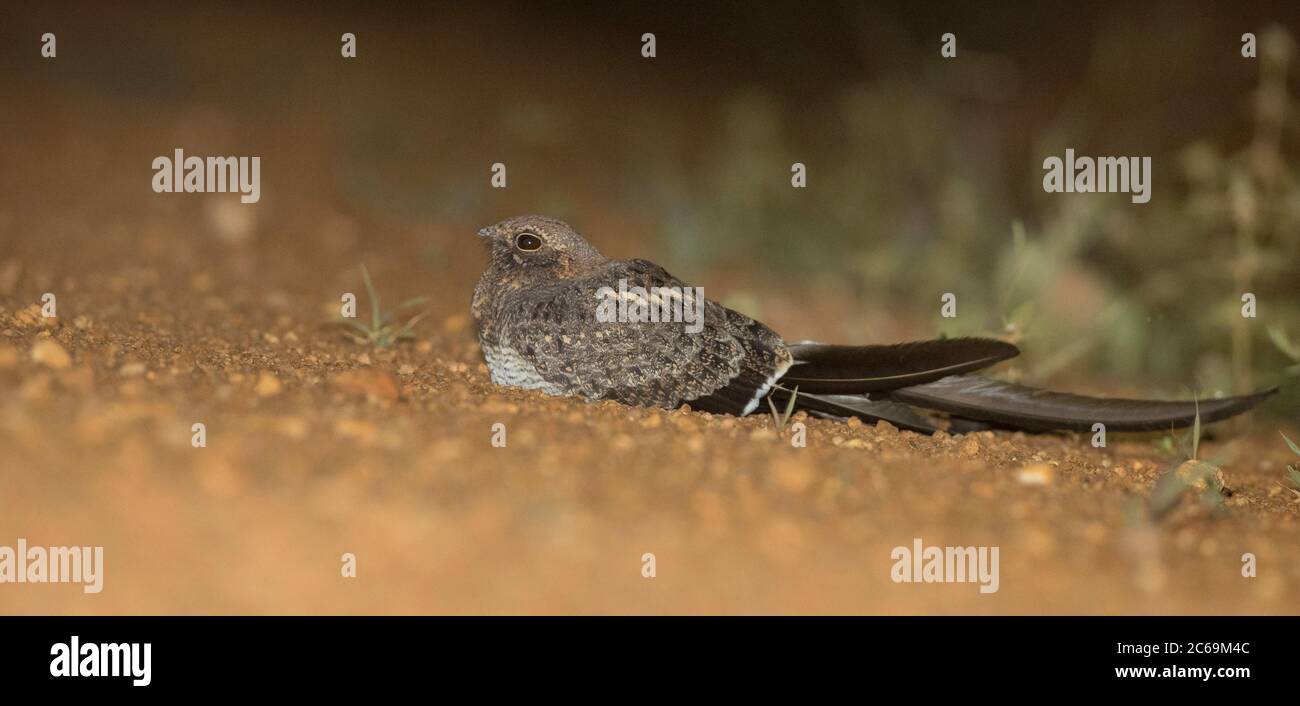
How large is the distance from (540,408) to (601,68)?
1019 centimetres

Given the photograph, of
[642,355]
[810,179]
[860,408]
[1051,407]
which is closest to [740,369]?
[642,355]

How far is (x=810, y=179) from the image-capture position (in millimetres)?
8297

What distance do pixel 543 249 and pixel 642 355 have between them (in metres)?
0.75

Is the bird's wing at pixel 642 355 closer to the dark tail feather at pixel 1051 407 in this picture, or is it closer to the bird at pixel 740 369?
the bird at pixel 740 369

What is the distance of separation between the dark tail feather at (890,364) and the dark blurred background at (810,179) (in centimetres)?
77

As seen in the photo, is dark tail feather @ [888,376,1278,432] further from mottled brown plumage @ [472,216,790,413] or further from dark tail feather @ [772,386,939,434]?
mottled brown plumage @ [472,216,790,413]

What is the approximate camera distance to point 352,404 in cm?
307

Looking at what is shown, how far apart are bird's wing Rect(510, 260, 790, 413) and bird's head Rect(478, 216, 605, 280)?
36 cm

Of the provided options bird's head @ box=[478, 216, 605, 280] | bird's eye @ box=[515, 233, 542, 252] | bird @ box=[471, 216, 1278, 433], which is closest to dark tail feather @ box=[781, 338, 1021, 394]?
bird @ box=[471, 216, 1278, 433]

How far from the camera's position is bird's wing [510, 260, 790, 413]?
3.65 metres

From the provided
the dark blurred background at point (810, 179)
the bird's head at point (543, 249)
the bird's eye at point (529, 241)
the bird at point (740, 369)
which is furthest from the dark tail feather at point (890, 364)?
the bird's eye at point (529, 241)

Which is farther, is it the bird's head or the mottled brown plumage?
the bird's head

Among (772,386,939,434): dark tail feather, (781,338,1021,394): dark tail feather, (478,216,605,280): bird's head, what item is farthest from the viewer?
(478,216,605,280): bird's head

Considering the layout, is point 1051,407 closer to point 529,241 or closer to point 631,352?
point 631,352
